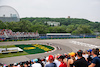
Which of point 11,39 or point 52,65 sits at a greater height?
point 52,65

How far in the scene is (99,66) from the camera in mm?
3777

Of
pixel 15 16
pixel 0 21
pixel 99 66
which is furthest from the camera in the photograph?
pixel 15 16

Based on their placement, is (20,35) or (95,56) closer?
(95,56)

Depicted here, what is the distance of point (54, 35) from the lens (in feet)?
164

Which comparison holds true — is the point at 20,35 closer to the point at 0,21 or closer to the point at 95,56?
the point at 0,21

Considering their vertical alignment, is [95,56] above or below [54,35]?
above

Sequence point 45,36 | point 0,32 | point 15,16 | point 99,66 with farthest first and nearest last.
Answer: point 45,36 → point 15,16 → point 0,32 → point 99,66

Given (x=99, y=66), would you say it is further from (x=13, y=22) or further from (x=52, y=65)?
(x=13, y=22)

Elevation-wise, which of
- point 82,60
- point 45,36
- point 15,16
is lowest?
point 45,36

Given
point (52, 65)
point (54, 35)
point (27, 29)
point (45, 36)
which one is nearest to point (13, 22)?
point (27, 29)

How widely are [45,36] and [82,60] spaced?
144 ft

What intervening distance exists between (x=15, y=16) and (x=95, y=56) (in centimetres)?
4441

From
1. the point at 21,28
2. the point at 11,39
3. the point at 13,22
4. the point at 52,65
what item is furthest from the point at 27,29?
the point at 52,65

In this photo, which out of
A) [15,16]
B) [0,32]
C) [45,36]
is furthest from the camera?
[45,36]
